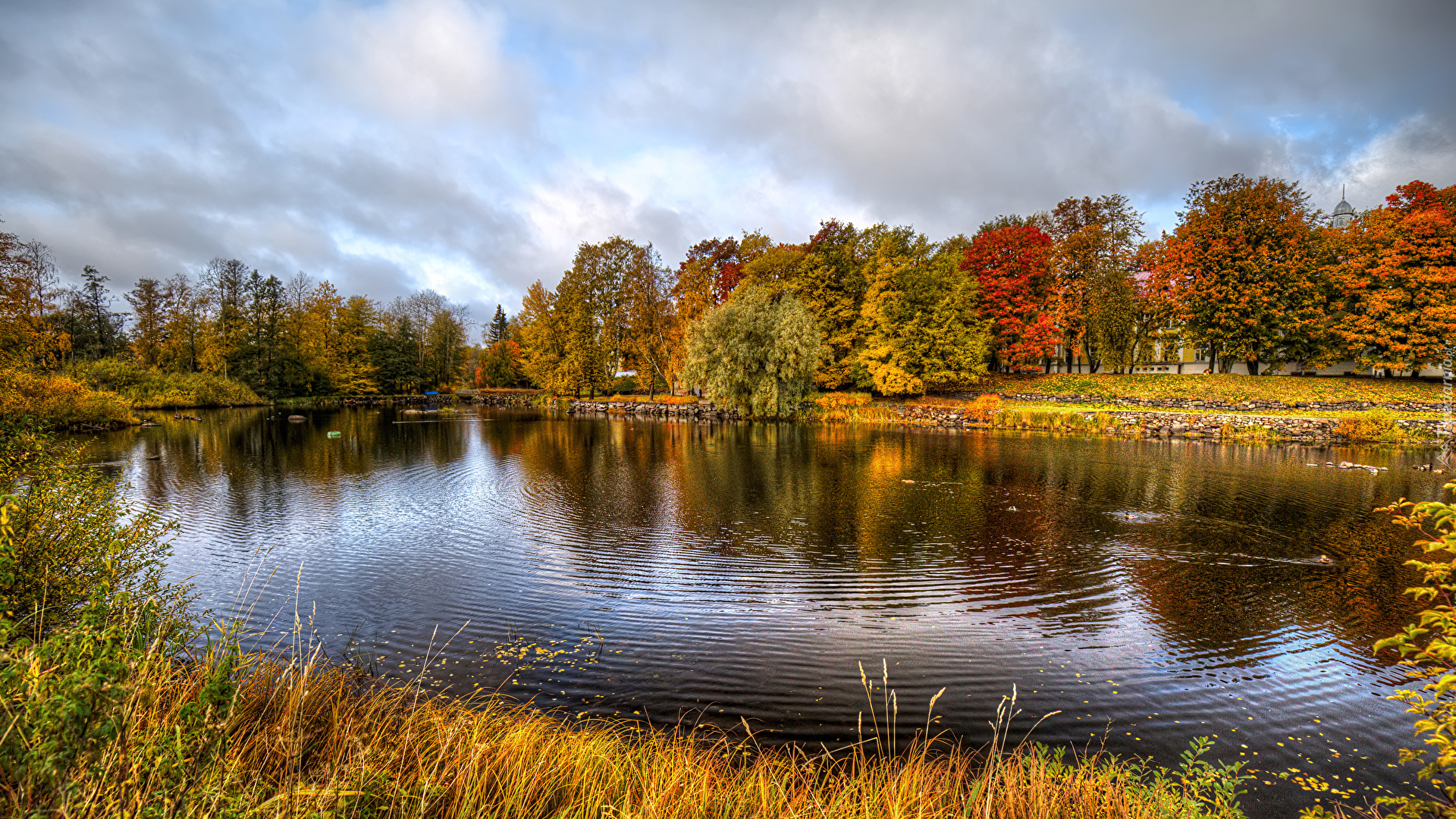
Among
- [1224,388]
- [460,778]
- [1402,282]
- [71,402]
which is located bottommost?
[460,778]

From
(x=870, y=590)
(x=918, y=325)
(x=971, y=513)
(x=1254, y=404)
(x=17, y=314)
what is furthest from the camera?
(x=918, y=325)

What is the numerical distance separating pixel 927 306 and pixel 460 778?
39.6m

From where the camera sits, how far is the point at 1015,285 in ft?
134

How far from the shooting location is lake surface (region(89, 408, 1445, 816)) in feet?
19.7

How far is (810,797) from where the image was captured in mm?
3801

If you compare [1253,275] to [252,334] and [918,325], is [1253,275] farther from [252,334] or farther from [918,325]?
[252,334]

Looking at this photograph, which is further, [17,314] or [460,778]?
[17,314]

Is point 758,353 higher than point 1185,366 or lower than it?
higher

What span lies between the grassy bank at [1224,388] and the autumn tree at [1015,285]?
2.48m

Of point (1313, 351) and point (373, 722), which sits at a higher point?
point (1313, 351)

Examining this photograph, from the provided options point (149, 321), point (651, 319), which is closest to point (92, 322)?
point (149, 321)

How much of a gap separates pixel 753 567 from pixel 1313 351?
139 feet

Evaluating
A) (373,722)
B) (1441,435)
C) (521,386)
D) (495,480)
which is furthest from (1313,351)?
(521,386)

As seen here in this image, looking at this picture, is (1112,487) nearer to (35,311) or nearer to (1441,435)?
(1441,435)
